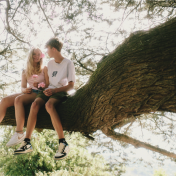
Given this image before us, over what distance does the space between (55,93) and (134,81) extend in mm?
1022

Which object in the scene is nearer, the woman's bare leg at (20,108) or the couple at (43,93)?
the couple at (43,93)

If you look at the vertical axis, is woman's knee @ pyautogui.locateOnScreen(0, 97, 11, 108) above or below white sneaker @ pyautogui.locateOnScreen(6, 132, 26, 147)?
above

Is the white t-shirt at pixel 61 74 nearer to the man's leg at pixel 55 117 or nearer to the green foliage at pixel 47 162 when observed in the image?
the man's leg at pixel 55 117

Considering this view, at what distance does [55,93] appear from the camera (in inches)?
77.1

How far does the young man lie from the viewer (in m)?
1.69

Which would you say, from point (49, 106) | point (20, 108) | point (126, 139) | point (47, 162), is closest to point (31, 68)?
point (20, 108)

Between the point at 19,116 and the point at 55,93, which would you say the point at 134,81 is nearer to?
the point at 55,93

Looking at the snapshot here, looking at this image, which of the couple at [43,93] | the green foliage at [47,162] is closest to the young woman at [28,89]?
the couple at [43,93]

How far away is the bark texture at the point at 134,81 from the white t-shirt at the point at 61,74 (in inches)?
14.8

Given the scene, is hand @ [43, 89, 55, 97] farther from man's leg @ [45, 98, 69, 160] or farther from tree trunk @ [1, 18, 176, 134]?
tree trunk @ [1, 18, 176, 134]

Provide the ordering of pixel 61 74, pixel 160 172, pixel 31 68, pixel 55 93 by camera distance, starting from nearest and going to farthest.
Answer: pixel 55 93, pixel 61 74, pixel 31 68, pixel 160 172

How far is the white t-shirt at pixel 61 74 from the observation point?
2041 mm

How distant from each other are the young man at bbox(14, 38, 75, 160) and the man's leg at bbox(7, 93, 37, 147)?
0.12 metres

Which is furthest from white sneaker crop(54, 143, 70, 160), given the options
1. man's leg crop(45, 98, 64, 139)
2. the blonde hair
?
the blonde hair
